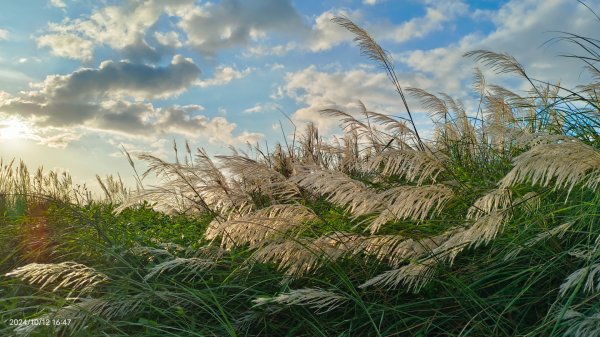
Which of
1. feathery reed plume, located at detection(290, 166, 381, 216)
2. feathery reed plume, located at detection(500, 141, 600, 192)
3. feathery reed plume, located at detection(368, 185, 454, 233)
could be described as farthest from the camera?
feathery reed plume, located at detection(290, 166, 381, 216)

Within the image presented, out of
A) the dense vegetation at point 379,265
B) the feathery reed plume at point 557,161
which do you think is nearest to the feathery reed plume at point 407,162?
the dense vegetation at point 379,265

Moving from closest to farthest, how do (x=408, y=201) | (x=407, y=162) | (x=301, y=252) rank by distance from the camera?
(x=408, y=201)
(x=301, y=252)
(x=407, y=162)

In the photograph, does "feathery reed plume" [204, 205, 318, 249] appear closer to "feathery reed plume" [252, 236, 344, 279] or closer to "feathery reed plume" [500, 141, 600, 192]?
"feathery reed plume" [252, 236, 344, 279]

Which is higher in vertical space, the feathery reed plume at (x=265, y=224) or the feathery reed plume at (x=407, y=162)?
the feathery reed plume at (x=407, y=162)

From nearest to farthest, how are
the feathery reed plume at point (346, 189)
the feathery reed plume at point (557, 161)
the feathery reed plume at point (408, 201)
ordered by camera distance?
the feathery reed plume at point (557, 161)
the feathery reed plume at point (408, 201)
the feathery reed plume at point (346, 189)

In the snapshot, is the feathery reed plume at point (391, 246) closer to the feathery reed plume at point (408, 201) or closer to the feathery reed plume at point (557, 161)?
the feathery reed plume at point (408, 201)

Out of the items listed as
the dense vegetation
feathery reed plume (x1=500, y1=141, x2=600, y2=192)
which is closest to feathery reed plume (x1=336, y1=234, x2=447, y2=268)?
the dense vegetation

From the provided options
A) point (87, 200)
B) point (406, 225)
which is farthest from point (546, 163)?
point (87, 200)

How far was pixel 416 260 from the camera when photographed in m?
2.91

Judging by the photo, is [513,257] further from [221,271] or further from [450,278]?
[221,271]

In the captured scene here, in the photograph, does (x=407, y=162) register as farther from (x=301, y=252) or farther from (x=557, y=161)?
(x=557, y=161)

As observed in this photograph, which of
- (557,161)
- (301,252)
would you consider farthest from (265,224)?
(557,161)

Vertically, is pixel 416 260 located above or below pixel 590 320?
above

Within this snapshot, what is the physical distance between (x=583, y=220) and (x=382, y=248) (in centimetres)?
102
